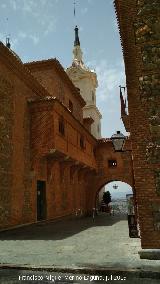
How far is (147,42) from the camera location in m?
8.49

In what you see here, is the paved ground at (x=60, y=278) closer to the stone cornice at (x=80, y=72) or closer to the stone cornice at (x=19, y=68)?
the stone cornice at (x=19, y=68)

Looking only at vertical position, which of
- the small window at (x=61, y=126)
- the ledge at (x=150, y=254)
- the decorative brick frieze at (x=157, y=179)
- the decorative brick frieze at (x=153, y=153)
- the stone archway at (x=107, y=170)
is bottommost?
the ledge at (x=150, y=254)

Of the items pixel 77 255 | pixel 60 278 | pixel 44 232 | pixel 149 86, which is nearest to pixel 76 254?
pixel 77 255

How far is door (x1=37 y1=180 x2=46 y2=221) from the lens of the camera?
728 inches

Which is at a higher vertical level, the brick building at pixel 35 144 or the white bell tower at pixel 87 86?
the white bell tower at pixel 87 86

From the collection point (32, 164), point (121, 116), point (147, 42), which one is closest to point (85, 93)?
point (32, 164)

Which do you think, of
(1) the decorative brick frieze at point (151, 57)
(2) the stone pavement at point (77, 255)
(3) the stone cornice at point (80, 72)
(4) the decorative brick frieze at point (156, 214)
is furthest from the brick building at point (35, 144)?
(3) the stone cornice at point (80, 72)

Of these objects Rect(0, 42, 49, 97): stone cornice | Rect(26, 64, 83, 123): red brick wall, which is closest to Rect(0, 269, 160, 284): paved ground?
Rect(0, 42, 49, 97): stone cornice

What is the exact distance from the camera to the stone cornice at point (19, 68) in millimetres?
15125

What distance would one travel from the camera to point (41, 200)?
61.9 feet

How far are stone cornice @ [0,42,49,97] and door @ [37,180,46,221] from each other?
231 inches

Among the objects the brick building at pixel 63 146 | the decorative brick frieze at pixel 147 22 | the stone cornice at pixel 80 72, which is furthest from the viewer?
the stone cornice at pixel 80 72

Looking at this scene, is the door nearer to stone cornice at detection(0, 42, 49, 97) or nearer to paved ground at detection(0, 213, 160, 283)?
stone cornice at detection(0, 42, 49, 97)

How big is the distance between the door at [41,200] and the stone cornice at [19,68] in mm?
5867
